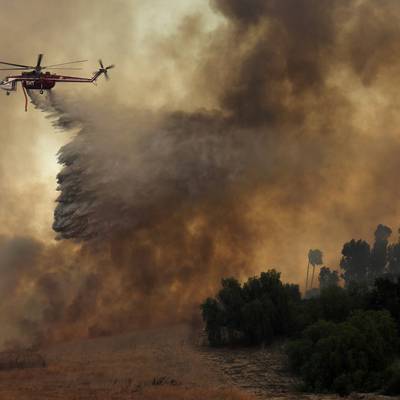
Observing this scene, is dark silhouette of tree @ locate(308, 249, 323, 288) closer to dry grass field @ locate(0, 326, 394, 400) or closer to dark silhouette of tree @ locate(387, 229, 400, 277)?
dark silhouette of tree @ locate(387, 229, 400, 277)

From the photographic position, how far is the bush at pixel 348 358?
46.6 metres

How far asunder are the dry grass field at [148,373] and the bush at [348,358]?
1.83m

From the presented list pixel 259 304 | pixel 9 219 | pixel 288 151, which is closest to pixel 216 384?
pixel 259 304

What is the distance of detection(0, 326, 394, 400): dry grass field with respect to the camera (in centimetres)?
Result: 4594

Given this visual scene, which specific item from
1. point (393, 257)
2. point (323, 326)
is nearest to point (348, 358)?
point (323, 326)

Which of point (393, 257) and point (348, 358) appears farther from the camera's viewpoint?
point (393, 257)

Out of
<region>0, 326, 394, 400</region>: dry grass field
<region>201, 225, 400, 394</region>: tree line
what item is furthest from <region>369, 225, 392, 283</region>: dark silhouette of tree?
<region>0, 326, 394, 400</region>: dry grass field

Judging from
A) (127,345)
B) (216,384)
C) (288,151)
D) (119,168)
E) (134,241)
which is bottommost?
(216,384)

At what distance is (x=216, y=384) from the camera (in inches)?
1972

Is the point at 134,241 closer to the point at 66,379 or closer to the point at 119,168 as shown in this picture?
the point at 119,168

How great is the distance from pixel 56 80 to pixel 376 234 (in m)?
84.7

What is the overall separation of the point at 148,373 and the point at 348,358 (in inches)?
561

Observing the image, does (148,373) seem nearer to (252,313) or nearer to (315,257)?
(252,313)

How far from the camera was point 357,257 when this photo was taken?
137375mm
